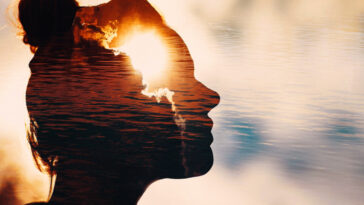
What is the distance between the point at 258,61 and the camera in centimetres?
64

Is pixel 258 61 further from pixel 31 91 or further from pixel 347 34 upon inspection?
pixel 31 91

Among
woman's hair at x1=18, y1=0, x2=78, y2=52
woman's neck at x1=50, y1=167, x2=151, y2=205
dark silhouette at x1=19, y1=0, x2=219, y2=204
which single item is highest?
woman's hair at x1=18, y1=0, x2=78, y2=52

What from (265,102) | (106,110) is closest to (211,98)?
(265,102)

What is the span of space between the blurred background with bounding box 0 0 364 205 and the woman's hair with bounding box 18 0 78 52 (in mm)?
42

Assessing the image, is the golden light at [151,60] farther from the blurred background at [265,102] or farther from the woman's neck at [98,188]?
the woman's neck at [98,188]

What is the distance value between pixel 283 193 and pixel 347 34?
0.39 meters

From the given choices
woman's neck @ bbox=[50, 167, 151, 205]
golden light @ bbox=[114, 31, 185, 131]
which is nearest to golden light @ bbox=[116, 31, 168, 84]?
golden light @ bbox=[114, 31, 185, 131]

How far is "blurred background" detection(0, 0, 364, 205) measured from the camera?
1.90 feet

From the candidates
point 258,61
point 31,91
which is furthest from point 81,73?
point 258,61

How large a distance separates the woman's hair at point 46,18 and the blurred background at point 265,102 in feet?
0.14

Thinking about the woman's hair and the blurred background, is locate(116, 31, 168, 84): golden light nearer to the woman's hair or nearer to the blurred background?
the blurred background

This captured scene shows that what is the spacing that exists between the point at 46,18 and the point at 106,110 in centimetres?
27

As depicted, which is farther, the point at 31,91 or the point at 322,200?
the point at 31,91

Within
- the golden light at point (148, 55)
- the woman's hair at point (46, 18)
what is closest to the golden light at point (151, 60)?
the golden light at point (148, 55)
